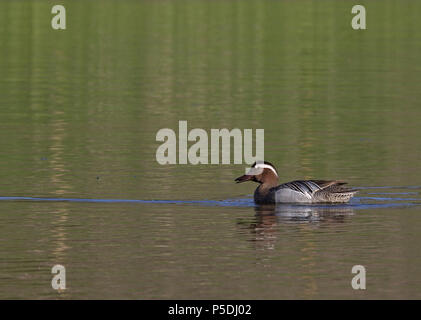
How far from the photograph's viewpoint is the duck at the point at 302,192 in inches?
997

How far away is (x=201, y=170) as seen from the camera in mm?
29688

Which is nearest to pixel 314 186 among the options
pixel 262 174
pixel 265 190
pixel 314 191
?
pixel 314 191

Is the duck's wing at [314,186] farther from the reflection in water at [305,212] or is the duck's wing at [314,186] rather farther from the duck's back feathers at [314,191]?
the reflection in water at [305,212]

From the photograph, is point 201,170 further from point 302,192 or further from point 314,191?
point 314,191

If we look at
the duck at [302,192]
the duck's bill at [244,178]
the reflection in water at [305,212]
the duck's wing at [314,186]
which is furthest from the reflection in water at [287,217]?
the duck's bill at [244,178]

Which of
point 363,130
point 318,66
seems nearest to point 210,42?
point 318,66

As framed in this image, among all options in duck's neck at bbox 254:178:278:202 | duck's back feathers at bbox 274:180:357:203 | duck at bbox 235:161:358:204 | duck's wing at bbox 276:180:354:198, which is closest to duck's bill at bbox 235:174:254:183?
duck at bbox 235:161:358:204

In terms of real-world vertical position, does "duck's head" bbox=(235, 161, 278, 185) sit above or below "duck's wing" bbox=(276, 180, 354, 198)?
above

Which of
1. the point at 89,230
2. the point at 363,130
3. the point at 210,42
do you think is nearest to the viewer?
the point at 89,230

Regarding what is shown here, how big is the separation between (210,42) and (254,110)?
3020cm

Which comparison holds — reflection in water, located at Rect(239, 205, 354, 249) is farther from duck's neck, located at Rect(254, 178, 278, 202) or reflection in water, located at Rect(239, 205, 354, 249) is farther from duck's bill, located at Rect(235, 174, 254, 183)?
duck's bill, located at Rect(235, 174, 254, 183)

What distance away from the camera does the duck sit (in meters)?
25.3

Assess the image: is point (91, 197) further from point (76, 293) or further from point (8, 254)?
point (76, 293)

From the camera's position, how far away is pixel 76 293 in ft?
58.2
